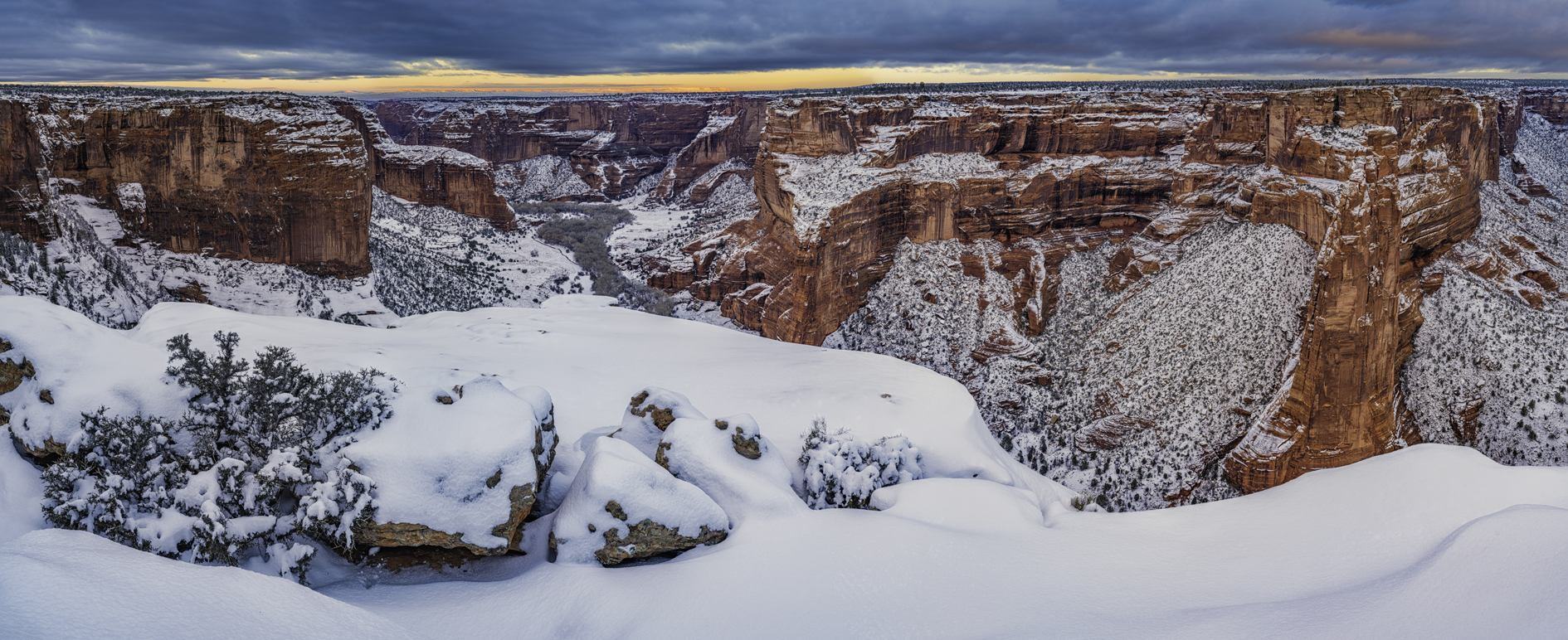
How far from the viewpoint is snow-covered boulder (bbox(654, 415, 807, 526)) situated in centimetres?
1229

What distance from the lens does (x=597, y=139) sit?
115500 mm

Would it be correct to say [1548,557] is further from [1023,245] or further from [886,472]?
[1023,245]

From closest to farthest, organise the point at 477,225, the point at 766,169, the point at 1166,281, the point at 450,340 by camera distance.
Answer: the point at 450,340 < the point at 1166,281 < the point at 766,169 < the point at 477,225

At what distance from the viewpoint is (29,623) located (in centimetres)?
576

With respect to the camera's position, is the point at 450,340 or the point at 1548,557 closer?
the point at 1548,557

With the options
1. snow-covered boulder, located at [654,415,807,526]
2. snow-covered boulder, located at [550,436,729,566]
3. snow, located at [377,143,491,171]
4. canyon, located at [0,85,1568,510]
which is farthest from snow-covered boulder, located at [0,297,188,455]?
snow, located at [377,143,491,171]

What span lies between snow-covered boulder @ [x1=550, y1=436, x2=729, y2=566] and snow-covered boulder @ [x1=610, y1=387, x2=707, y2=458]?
243 centimetres

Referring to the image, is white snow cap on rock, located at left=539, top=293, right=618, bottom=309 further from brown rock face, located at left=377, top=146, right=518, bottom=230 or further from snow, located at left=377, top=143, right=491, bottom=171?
snow, located at left=377, top=143, right=491, bottom=171

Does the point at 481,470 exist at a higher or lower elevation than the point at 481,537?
higher

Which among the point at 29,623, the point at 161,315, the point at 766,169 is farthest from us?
the point at 766,169

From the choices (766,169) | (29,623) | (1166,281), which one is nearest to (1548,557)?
(29,623)

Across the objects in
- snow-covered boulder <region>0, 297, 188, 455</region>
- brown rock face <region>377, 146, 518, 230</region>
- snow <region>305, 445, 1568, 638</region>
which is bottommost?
snow <region>305, 445, 1568, 638</region>

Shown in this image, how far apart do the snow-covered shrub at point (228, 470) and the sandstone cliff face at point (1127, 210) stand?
2423 cm

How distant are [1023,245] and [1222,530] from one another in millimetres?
33376
